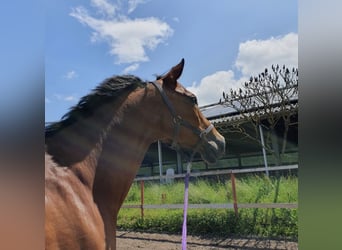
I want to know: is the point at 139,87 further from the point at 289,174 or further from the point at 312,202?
the point at 289,174

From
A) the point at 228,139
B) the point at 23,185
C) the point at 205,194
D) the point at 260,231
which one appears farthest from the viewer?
the point at 228,139

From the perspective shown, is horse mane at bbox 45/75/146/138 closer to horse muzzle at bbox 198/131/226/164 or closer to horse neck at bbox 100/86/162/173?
horse neck at bbox 100/86/162/173

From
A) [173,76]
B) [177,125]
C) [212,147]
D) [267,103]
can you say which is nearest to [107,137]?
[177,125]

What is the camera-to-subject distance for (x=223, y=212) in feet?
15.6

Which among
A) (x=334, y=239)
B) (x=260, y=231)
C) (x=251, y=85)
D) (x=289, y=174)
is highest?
(x=251, y=85)

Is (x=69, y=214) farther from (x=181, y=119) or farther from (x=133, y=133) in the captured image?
(x=181, y=119)

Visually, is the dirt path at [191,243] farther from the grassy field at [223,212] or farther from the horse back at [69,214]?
the horse back at [69,214]

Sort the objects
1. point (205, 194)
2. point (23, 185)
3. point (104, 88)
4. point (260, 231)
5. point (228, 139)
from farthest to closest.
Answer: point (228, 139) < point (205, 194) < point (260, 231) < point (104, 88) < point (23, 185)

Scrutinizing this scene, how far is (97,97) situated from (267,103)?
3.02 m

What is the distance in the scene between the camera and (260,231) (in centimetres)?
411

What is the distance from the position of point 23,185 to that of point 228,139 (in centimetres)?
522

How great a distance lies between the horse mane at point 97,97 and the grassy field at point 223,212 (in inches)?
111

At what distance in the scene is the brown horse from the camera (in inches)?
59.3

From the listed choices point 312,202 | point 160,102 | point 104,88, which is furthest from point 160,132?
point 312,202
